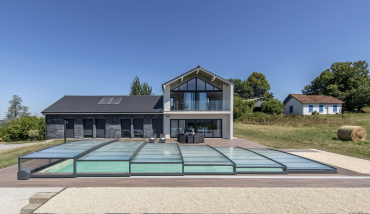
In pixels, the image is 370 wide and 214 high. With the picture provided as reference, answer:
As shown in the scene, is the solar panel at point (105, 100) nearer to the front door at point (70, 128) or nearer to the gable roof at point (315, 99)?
the front door at point (70, 128)

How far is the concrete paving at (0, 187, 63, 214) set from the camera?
4542mm

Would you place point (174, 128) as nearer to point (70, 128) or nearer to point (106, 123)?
point (106, 123)

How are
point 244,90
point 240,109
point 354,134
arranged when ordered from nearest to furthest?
1. point 354,134
2. point 240,109
3. point 244,90

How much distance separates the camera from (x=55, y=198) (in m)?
4.87

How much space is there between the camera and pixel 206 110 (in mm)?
16250

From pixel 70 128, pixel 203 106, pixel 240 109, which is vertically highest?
pixel 203 106

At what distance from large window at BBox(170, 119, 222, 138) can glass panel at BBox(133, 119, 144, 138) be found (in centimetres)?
298

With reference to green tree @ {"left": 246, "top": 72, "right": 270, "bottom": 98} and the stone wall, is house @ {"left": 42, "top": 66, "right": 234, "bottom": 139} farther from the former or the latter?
green tree @ {"left": 246, "top": 72, "right": 270, "bottom": 98}

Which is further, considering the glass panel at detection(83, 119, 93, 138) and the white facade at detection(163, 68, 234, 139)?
the glass panel at detection(83, 119, 93, 138)

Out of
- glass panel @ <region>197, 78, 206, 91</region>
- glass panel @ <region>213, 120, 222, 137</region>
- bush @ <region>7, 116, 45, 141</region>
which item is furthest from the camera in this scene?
bush @ <region>7, 116, 45, 141</region>

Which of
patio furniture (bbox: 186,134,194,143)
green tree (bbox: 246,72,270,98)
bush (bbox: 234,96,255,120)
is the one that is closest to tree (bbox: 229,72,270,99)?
green tree (bbox: 246,72,270,98)

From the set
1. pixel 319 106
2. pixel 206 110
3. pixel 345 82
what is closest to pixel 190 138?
pixel 206 110

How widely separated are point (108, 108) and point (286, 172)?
52.5ft

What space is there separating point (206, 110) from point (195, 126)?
2003mm
